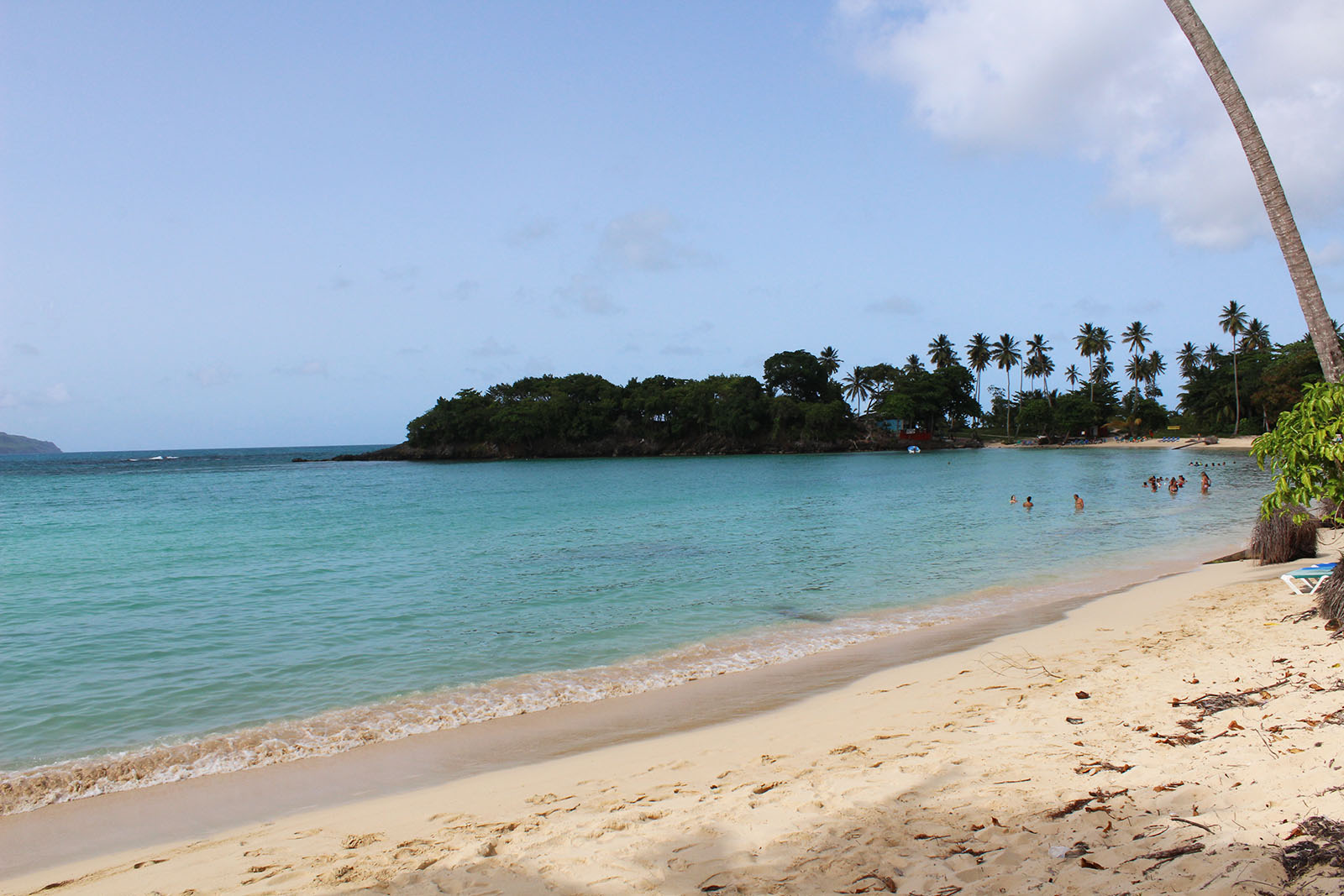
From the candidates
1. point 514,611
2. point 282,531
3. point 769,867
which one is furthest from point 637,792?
point 282,531

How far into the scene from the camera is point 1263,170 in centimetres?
786

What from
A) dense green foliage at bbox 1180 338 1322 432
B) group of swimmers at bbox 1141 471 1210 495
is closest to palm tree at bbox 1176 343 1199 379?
dense green foliage at bbox 1180 338 1322 432

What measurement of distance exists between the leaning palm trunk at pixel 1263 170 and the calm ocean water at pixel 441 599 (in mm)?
6225

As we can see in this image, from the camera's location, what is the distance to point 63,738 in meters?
7.36

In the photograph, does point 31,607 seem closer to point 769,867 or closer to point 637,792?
point 637,792

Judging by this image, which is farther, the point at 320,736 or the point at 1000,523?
the point at 1000,523

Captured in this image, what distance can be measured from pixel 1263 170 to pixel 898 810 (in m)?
7.82

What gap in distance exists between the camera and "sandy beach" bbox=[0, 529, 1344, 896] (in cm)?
343

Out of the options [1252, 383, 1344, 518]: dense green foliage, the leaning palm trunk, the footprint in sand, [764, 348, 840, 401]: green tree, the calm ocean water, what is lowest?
the calm ocean water

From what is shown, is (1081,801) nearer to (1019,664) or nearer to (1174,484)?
(1019,664)

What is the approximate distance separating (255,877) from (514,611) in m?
8.61

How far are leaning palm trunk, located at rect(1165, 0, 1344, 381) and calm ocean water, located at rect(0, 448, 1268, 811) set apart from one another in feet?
20.4

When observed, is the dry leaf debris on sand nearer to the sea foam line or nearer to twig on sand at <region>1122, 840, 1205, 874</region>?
twig on sand at <region>1122, 840, 1205, 874</region>

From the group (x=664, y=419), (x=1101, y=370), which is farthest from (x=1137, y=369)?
(x=664, y=419)
